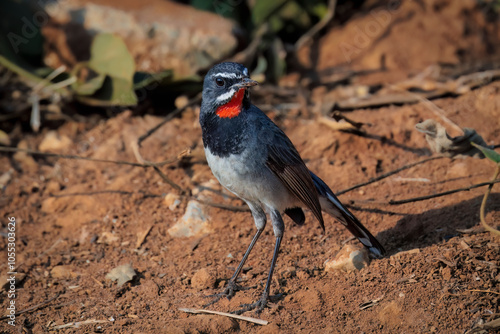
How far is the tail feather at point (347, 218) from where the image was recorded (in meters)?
5.22

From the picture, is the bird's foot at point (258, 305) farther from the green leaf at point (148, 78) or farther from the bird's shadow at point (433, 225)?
the green leaf at point (148, 78)

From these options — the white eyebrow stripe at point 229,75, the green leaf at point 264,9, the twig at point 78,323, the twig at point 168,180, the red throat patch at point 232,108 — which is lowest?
the twig at point 78,323

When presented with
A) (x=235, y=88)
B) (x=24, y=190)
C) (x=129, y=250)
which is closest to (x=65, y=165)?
(x=24, y=190)

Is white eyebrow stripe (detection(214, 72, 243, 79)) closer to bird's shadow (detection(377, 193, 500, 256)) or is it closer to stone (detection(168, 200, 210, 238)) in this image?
stone (detection(168, 200, 210, 238))

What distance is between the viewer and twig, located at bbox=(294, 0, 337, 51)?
940 cm

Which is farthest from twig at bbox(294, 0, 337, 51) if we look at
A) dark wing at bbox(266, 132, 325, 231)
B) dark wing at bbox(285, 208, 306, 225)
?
dark wing at bbox(266, 132, 325, 231)

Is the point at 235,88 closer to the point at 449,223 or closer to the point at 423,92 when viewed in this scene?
the point at 449,223

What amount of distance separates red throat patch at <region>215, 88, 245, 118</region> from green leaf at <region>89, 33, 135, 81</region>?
111 inches

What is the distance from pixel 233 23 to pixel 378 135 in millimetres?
3533

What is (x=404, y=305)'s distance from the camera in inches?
170

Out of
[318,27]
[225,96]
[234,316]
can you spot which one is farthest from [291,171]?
[318,27]

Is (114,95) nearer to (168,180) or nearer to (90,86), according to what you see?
(90,86)

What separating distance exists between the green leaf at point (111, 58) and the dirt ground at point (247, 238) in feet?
2.06

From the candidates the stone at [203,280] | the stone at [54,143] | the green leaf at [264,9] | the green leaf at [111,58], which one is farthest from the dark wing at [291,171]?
the green leaf at [264,9]
